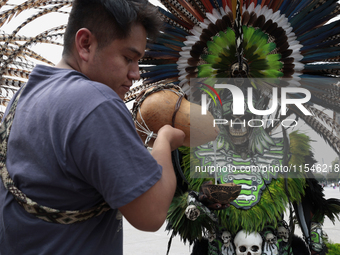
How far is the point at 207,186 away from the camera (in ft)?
7.30

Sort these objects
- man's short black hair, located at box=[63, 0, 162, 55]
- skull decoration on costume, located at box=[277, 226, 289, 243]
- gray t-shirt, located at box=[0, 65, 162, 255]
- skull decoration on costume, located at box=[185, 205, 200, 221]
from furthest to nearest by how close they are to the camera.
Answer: skull decoration on costume, located at box=[277, 226, 289, 243]
skull decoration on costume, located at box=[185, 205, 200, 221]
man's short black hair, located at box=[63, 0, 162, 55]
gray t-shirt, located at box=[0, 65, 162, 255]

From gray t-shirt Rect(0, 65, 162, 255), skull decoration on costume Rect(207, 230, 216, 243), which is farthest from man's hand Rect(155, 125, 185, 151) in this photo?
skull decoration on costume Rect(207, 230, 216, 243)

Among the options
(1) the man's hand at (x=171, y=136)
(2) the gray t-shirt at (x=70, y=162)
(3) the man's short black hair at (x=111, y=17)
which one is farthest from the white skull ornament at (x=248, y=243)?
(3) the man's short black hair at (x=111, y=17)

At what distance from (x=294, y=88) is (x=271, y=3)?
0.67 m

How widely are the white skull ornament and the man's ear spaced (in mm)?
1941

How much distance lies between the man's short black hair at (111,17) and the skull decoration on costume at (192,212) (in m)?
1.65

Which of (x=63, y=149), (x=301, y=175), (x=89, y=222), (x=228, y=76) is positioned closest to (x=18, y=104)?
(x=63, y=149)

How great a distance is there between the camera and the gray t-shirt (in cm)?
70

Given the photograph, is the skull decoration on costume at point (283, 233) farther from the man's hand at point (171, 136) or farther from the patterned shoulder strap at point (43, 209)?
the patterned shoulder strap at point (43, 209)

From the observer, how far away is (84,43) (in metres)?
0.90

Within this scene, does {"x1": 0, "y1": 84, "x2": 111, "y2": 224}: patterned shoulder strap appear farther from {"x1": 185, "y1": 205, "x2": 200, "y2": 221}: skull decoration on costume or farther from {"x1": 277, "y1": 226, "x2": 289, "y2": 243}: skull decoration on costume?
{"x1": 277, "y1": 226, "x2": 289, "y2": 243}: skull decoration on costume

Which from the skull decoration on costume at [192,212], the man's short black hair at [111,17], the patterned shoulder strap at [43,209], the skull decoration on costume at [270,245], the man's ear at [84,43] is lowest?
the skull decoration on costume at [270,245]

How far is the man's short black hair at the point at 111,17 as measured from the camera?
0.87 m

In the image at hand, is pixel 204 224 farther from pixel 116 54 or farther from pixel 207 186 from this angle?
pixel 116 54
